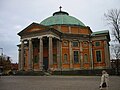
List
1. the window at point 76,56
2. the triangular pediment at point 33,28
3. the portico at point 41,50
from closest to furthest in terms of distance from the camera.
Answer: the portico at point 41,50, the triangular pediment at point 33,28, the window at point 76,56

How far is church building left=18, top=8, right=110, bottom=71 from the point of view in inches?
2250

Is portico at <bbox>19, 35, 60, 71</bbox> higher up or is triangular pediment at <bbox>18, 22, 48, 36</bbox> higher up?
triangular pediment at <bbox>18, 22, 48, 36</bbox>

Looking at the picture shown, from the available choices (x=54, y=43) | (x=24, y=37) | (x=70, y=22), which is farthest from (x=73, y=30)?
(x=24, y=37)

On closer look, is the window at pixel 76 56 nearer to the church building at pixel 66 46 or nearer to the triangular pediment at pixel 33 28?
the church building at pixel 66 46

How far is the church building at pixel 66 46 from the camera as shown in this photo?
5716 centimetres

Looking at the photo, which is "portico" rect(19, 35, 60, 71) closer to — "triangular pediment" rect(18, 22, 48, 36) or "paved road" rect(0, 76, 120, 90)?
"triangular pediment" rect(18, 22, 48, 36)

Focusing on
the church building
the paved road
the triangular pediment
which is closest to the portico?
the church building

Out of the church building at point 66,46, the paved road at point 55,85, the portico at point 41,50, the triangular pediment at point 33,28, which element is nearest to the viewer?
the paved road at point 55,85

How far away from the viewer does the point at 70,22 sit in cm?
6425

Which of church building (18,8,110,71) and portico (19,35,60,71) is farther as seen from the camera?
church building (18,8,110,71)

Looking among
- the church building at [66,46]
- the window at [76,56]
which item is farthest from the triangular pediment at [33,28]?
the window at [76,56]

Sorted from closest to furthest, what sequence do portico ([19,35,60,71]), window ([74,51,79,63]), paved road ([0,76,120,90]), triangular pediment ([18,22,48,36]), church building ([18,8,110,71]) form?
1. paved road ([0,76,120,90])
2. portico ([19,35,60,71])
3. triangular pediment ([18,22,48,36])
4. church building ([18,8,110,71])
5. window ([74,51,79,63])

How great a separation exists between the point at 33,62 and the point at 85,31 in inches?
773

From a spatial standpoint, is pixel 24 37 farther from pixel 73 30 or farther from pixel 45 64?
pixel 73 30
